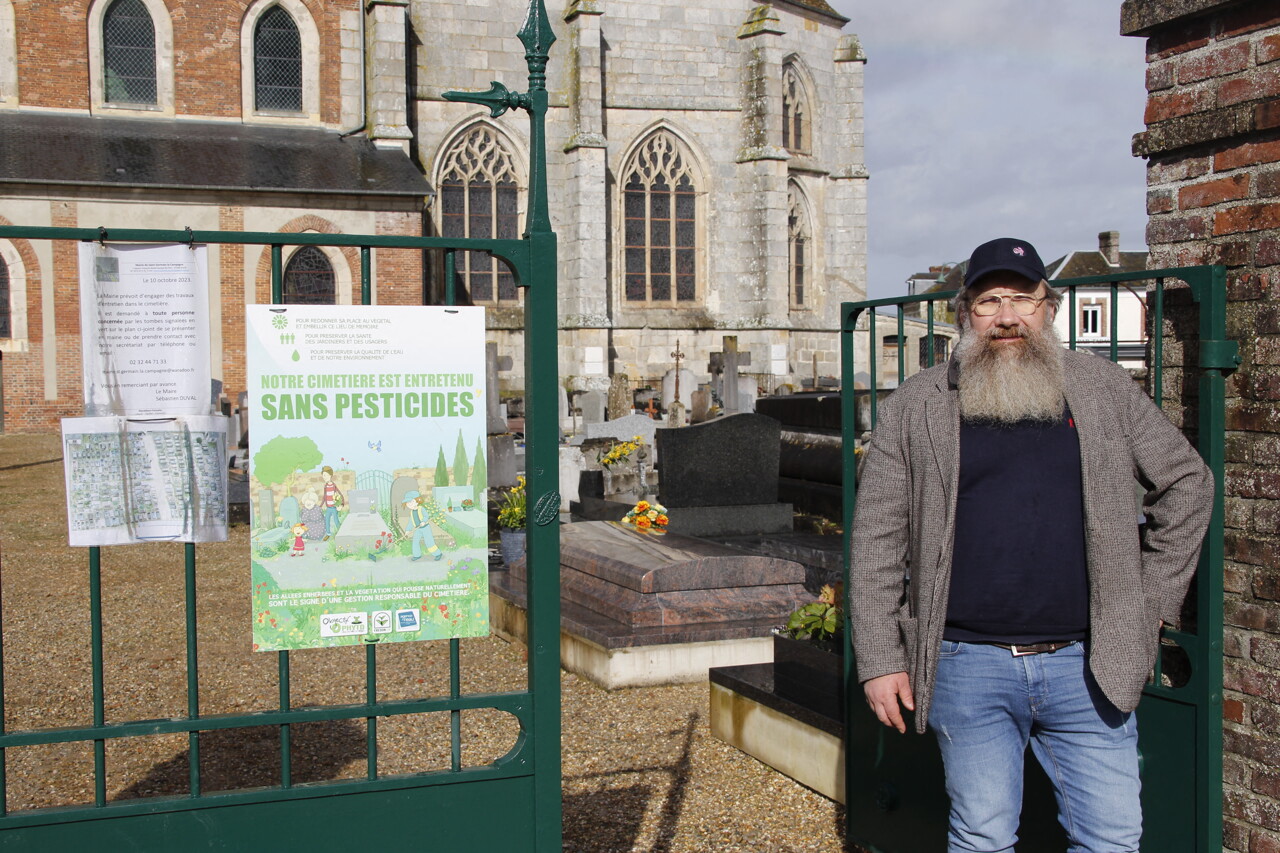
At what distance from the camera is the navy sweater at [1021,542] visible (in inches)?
107

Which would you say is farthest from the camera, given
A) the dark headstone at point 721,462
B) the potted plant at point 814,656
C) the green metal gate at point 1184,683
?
the dark headstone at point 721,462

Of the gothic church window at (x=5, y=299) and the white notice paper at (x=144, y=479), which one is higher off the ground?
the gothic church window at (x=5, y=299)

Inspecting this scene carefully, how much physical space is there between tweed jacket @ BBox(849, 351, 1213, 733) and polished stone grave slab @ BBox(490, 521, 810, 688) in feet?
12.2

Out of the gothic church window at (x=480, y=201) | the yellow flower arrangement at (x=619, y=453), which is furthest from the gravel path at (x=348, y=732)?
the gothic church window at (x=480, y=201)

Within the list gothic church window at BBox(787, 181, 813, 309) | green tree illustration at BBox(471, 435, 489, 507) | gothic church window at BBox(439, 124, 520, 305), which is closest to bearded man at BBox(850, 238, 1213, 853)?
green tree illustration at BBox(471, 435, 489, 507)

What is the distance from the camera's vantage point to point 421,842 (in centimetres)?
297

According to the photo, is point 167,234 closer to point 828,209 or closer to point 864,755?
point 864,755

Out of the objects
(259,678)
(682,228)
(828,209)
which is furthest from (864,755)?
(828,209)

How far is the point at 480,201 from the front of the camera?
25703 mm

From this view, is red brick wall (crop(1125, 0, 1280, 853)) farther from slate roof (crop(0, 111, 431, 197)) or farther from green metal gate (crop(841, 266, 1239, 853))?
slate roof (crop(0, 111, 431, 197))

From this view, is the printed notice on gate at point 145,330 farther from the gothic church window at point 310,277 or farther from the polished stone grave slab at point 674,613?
the gothic church window at point 310,277

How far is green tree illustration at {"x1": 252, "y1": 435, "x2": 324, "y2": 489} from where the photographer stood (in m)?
2.89

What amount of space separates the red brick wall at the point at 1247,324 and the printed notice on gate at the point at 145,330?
9.05ft

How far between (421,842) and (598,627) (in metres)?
3.80
